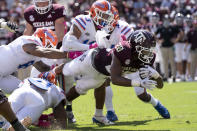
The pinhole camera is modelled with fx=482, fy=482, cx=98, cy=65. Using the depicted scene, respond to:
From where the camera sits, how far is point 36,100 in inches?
199

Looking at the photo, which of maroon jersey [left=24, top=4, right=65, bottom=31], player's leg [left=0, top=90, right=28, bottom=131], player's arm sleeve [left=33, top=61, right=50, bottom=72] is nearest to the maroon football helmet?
player's arm sleeve [left=33, top=61, right=50, bottom=72]

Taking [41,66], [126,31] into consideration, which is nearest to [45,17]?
[41,66]

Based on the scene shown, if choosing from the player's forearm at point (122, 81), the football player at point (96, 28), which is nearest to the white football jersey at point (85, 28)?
the football player at point (96, 28)

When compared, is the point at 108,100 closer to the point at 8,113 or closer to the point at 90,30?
the point at 90,30

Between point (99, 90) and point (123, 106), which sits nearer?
point (99, 90)

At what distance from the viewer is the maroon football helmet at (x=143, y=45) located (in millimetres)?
5250

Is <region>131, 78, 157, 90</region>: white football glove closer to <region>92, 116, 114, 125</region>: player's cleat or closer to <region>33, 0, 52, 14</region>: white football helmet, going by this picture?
<region>92, 116, 114, 125</region>: player's cleat

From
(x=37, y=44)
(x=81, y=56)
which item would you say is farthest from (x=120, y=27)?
(x=37, y=44)

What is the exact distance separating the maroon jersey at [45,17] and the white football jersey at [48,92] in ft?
7.51

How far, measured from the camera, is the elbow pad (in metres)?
6.10

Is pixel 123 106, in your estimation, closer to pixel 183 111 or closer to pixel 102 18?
pixel 183 111

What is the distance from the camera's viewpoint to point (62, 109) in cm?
536

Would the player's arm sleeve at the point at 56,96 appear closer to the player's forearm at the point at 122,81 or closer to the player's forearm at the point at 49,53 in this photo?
the player's forearm at the point at 49,53

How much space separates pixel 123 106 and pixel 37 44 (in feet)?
9.35
